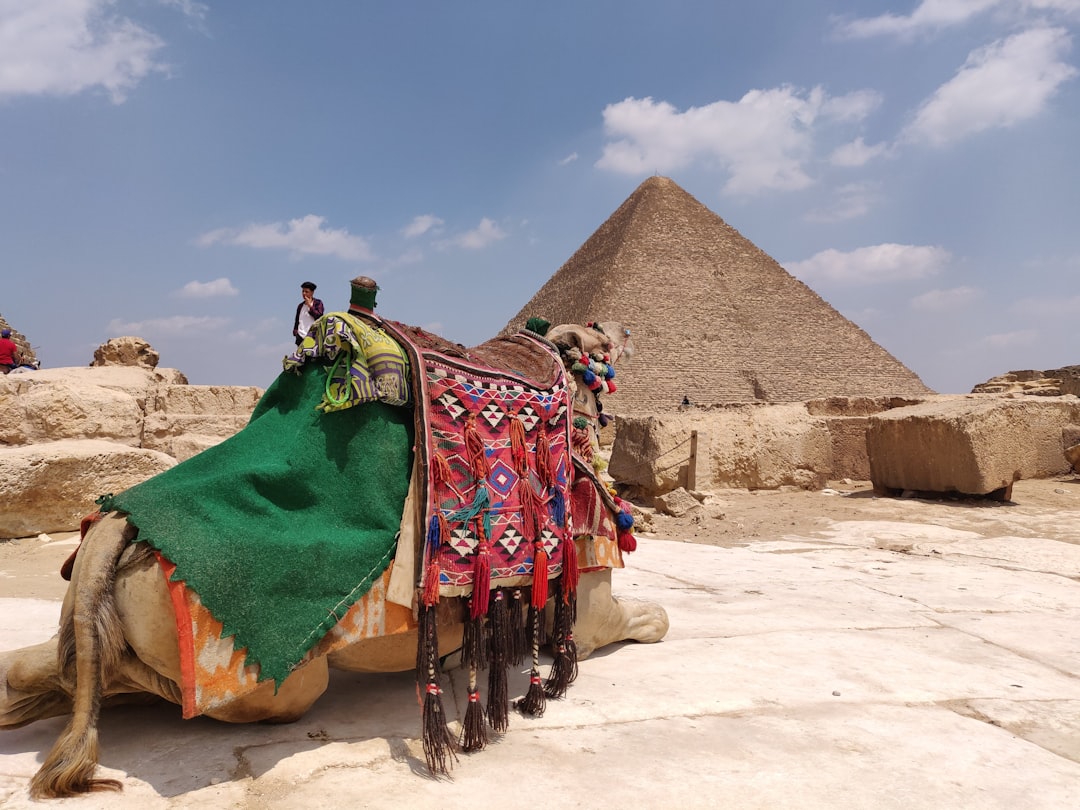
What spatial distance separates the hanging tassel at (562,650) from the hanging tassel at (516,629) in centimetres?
13

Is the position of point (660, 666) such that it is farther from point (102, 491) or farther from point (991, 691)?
point (102, 491)

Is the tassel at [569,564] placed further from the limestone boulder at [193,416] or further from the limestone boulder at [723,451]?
the limestone boulder at [723,451]

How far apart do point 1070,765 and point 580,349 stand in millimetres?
1588

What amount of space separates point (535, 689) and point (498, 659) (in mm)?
144

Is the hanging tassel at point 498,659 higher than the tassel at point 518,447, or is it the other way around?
the tassel at point 518,447

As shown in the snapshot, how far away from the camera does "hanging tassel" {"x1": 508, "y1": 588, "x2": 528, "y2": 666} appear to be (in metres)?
1.84

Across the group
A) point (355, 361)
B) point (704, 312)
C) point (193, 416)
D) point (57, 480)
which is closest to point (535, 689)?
point (355, 361)

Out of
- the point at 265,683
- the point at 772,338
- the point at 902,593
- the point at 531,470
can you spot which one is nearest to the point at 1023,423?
the point at 902,593

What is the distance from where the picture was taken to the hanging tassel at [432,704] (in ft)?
5.10

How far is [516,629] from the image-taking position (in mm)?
1855

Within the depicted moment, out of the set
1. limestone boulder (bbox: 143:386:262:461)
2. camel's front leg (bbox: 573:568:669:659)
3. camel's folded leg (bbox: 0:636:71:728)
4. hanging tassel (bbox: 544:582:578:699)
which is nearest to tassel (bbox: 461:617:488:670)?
hanging tassel (bbox: 544:582:578:699)

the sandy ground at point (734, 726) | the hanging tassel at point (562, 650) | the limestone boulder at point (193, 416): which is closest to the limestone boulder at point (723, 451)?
the limestone boulder at point (193, 416)

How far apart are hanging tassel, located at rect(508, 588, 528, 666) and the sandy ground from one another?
15 cm

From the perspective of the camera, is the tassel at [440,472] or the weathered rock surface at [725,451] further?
the weathered rock surface at [725,451]
